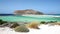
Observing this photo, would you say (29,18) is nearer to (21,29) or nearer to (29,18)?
(29,18)

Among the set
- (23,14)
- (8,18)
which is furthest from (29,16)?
(8,18)

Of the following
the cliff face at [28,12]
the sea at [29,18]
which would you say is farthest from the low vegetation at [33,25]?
the cliff face at [28,12]

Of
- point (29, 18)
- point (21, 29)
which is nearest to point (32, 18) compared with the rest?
point (29, 18)

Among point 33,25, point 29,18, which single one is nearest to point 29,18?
point 29,18

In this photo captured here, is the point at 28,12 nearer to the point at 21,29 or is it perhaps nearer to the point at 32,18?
the point at 32,18

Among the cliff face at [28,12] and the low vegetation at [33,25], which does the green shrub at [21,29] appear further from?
the cliff face at [28,12]

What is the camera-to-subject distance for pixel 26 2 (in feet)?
5.88

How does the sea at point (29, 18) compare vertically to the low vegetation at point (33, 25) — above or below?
above

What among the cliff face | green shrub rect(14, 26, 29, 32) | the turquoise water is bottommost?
green shrub rect(14, 26, 29, 32)

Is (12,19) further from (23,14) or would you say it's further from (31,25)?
(31,25)

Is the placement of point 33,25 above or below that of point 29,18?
below

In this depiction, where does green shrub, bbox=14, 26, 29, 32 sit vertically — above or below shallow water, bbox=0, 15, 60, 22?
below

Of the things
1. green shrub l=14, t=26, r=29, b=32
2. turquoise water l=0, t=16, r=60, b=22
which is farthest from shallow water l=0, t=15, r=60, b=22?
green shrub l=14, t=26, r=29, b=32

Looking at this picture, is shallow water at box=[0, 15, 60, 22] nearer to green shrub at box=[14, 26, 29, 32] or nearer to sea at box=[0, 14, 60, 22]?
sea at box=[0, 14, 60, 22]
